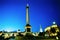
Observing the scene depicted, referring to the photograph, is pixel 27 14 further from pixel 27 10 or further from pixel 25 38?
pixel 25 38

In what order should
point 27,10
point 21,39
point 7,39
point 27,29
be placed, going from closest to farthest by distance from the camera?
1. point 21,39
2. point 7,39
3. point 27,29
4. point 27,10

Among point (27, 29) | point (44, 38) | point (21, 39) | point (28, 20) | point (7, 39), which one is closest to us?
point (21, 39)

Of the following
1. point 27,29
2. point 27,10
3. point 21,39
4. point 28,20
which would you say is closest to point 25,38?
point 21,39

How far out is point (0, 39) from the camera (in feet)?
36.4

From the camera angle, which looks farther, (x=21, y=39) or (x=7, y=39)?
(x=7, y=39)

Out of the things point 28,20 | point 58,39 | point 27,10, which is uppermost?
point 27,10

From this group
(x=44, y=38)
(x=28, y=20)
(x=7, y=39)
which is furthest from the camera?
(x=28, y=20)

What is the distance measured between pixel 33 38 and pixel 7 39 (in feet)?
8.39

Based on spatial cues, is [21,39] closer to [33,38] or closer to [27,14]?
[33,38]

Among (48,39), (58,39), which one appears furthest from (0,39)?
(58,39)

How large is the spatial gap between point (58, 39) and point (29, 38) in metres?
2.59

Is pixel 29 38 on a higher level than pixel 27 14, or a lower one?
lower

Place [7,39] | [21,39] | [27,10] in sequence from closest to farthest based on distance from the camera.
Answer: [21,39] → [7,39] → [27,10]

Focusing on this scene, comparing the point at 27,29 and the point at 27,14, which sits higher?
the point at 27,14
